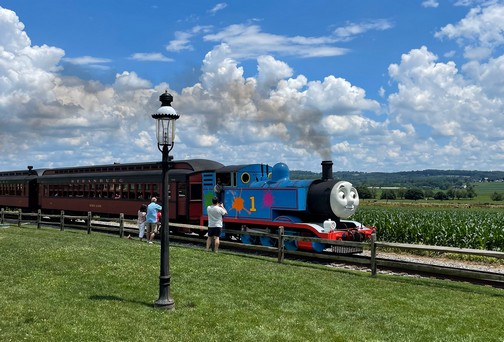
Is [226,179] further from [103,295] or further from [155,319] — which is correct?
[155,319]

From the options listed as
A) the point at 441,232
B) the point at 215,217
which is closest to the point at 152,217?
the point at 215,217

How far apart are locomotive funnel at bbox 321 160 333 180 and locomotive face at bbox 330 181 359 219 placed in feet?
2.16

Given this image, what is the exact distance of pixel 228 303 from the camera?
8.47 meters

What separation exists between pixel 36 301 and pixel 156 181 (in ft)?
45.0

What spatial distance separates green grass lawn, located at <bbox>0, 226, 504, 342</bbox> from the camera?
6891 mm

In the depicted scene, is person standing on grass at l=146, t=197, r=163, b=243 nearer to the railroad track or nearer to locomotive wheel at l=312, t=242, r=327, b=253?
the railroad track

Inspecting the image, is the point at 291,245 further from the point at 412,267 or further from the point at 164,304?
the point at 164,304

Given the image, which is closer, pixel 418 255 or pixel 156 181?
pixel 418 255

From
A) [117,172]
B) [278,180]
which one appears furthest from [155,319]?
[117,172]

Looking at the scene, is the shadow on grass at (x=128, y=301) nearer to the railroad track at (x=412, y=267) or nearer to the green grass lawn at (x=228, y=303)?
the green grass lawn at (x=228, y=303)

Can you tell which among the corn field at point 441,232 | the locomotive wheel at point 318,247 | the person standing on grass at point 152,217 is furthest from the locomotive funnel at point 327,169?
the corn field at point 441,232

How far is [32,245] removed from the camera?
48.0 feet

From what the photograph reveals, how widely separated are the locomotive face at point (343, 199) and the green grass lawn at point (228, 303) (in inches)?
150

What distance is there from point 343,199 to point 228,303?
27.9 feet
